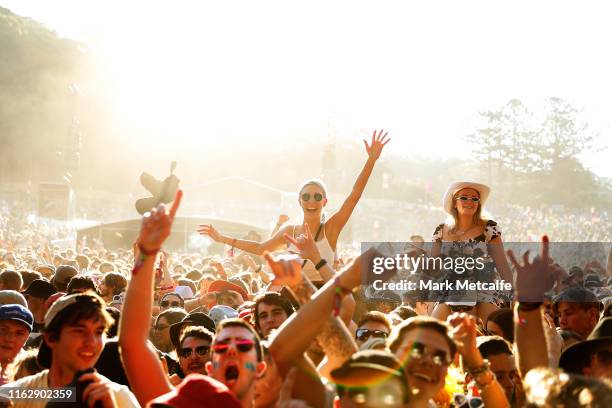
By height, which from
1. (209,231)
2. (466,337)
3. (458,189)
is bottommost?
(466,337)

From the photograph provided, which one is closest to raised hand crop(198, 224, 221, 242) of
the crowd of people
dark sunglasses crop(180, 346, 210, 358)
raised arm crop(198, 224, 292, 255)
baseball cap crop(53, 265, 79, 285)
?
raised arm crop(198, 224, 292, 255)

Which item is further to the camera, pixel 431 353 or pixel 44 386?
pixel 44 386

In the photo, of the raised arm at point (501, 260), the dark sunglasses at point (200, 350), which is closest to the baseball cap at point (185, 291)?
the raised arm at point (501, 260)

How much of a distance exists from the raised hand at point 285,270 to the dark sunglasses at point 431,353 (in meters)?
0.70

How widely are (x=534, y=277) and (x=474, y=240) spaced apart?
2945mm

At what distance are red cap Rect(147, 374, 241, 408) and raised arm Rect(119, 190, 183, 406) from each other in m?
0.71

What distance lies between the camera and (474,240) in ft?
23.7

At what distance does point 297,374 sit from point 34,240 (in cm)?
2708

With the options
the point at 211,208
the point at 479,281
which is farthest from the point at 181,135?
the point at 479,281

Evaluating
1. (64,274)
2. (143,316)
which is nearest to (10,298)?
(64,274)

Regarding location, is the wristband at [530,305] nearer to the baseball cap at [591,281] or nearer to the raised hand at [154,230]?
the raised hand at [154,230]

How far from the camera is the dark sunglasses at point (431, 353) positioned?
4129mm

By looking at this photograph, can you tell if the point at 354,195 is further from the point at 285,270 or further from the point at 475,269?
the point at 285,270

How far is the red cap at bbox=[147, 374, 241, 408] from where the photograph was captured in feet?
11.4
